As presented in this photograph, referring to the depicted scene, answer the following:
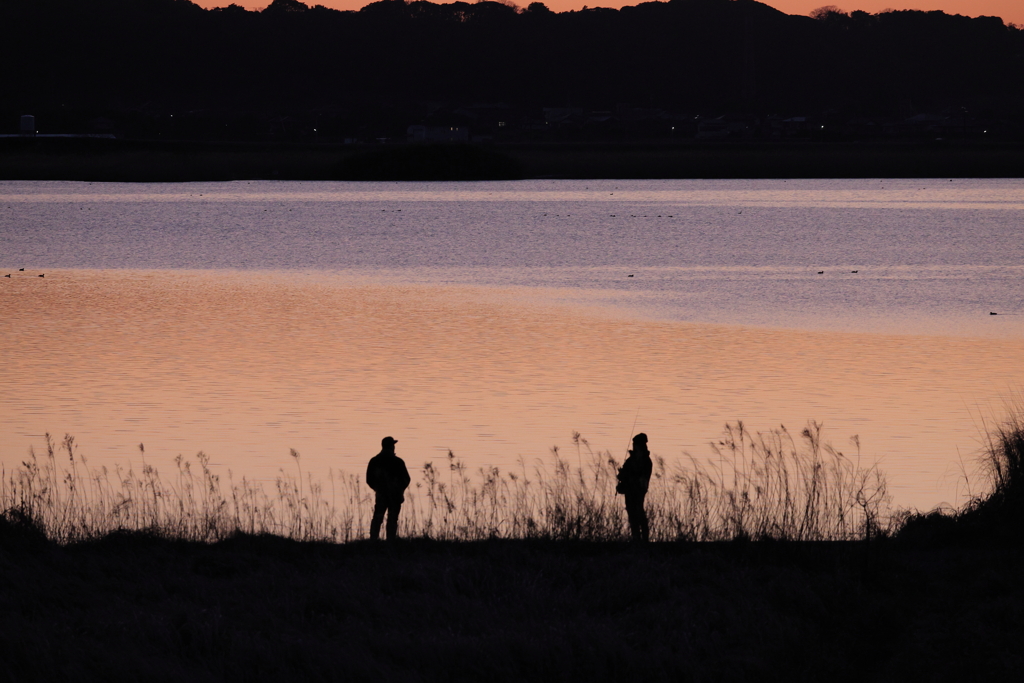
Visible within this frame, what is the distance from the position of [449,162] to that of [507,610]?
5714 inches

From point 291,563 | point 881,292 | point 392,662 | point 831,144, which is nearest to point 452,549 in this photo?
point 291,563

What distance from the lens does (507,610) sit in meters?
11.5

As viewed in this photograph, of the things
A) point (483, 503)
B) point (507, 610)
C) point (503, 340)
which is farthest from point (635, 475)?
point (503, 340)

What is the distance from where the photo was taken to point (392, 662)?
10516mm

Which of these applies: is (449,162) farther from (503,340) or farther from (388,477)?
(388,477)

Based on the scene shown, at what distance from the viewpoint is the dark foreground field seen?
1045 cm

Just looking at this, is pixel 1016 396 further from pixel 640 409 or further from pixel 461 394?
pixel 461 394

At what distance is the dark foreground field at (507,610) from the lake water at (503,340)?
4462mm

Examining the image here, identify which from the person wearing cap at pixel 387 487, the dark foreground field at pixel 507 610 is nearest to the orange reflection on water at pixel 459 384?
the person wearing cap at pixel 387 487

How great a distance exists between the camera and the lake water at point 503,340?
20.7m

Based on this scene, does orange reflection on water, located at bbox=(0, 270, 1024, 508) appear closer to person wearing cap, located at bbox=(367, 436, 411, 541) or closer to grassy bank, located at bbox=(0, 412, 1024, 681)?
grassy bank, located at bbox=(0, 412, 1024, 681)

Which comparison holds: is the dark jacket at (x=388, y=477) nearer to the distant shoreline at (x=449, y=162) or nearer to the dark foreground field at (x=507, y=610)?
the dark foreground field at (x=507, y=610)

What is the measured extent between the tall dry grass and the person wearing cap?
309 millimetres

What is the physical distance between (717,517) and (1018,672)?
204 inches
